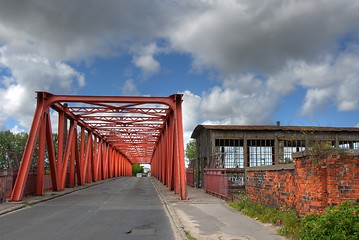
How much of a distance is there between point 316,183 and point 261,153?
19237 mm

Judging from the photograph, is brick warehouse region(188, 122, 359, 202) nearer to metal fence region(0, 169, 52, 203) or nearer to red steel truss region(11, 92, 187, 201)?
red steel truss region(11, 92, 187, 201)

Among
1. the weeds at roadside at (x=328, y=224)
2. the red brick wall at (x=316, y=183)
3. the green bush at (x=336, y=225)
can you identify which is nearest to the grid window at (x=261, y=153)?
the red brick wall at (x=316, y=183)

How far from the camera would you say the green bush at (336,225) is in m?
6.18

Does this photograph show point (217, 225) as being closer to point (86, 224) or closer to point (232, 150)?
point (86, 224)

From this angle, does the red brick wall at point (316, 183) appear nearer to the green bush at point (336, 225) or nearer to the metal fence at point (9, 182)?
the green bush at point (336, 225)

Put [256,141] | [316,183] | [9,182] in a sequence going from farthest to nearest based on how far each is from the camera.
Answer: [256,141], [9,182], [316,183]

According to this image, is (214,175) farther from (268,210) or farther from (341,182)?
(341,182)

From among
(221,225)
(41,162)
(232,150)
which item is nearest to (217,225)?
(221,225)

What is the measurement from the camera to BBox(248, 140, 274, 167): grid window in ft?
88.4

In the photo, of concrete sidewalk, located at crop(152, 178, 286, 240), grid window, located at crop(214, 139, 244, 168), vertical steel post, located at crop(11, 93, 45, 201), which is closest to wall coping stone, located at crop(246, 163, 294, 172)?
concrete sidewalk, located at crop(152, 178, 286, 240)

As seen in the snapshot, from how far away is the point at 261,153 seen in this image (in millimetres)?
27094

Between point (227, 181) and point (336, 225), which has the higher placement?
point (336, 225)

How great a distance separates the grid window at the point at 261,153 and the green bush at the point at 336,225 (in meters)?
20.0

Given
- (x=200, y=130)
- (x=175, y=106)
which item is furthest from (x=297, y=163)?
(x=200, y=130)
